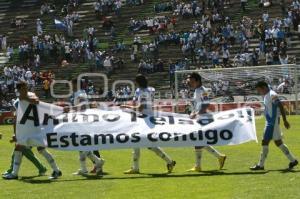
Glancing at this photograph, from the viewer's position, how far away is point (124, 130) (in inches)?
676

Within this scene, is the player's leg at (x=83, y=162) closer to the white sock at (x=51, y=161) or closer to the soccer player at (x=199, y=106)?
the white sock at (x=51, y=161)

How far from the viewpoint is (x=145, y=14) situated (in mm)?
61375

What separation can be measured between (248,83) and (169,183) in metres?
30.0

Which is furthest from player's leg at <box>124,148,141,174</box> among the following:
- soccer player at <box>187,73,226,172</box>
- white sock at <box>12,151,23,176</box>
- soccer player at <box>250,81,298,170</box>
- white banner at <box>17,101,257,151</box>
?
soccer player at <box>250,81,298,170</box>

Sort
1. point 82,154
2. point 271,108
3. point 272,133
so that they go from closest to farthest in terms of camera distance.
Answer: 1. point 272,133
2. point 271,108
3. point 82,154

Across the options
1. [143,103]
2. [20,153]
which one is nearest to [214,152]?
[143,103]

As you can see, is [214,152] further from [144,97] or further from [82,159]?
[82,159]

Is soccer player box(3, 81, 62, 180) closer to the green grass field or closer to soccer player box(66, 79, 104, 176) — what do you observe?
the green grass field

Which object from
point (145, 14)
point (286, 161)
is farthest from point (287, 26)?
point (286, 161)

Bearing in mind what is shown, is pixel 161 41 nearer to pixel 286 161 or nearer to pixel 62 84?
pixel 62 84

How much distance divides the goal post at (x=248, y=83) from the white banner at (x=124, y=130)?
25.6m

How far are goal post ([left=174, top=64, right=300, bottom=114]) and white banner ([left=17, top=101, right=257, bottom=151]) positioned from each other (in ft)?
83.9

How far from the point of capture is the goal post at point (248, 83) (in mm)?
43344

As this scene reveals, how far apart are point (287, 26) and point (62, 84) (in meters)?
16.8
